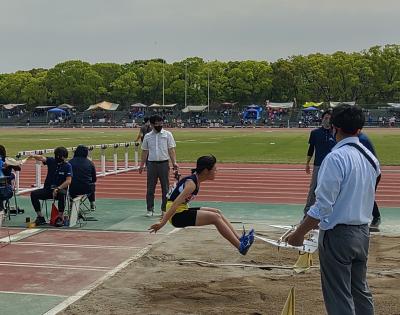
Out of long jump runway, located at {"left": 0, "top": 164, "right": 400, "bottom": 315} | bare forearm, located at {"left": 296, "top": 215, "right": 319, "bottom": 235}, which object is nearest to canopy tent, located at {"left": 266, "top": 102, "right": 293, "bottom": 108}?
long jump runway, located at {"left": 0, "top": 164, "right": 400, "bottom": 315}

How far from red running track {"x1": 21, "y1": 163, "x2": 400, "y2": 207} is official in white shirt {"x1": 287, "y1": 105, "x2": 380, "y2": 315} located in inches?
358

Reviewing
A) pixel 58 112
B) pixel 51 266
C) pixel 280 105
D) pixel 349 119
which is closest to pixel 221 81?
pixel 280 105

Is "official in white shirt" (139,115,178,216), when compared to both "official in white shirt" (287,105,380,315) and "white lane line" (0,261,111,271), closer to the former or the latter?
"white lane line" (0,261,111,271)

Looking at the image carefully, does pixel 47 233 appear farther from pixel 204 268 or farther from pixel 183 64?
pixel 183 64

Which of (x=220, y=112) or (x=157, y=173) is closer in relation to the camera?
(x=157, y=173)

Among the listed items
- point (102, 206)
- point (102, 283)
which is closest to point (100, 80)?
point (102, 206)

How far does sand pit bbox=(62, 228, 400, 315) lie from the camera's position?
19.3ft

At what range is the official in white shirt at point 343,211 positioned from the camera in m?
4.20

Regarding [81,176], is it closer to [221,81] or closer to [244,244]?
[244,244]

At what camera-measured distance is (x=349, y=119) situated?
4344 millimetres

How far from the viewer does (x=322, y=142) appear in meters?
10.1

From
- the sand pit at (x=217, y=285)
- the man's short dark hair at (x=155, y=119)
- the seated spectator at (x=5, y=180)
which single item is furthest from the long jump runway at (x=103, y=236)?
the man's short dark hair at (x=155, y=119)

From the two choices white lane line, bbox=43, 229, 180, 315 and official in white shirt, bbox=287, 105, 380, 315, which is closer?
official in white shirt, bbox=287, 105, 380, 315

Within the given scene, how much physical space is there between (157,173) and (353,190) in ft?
24.1
